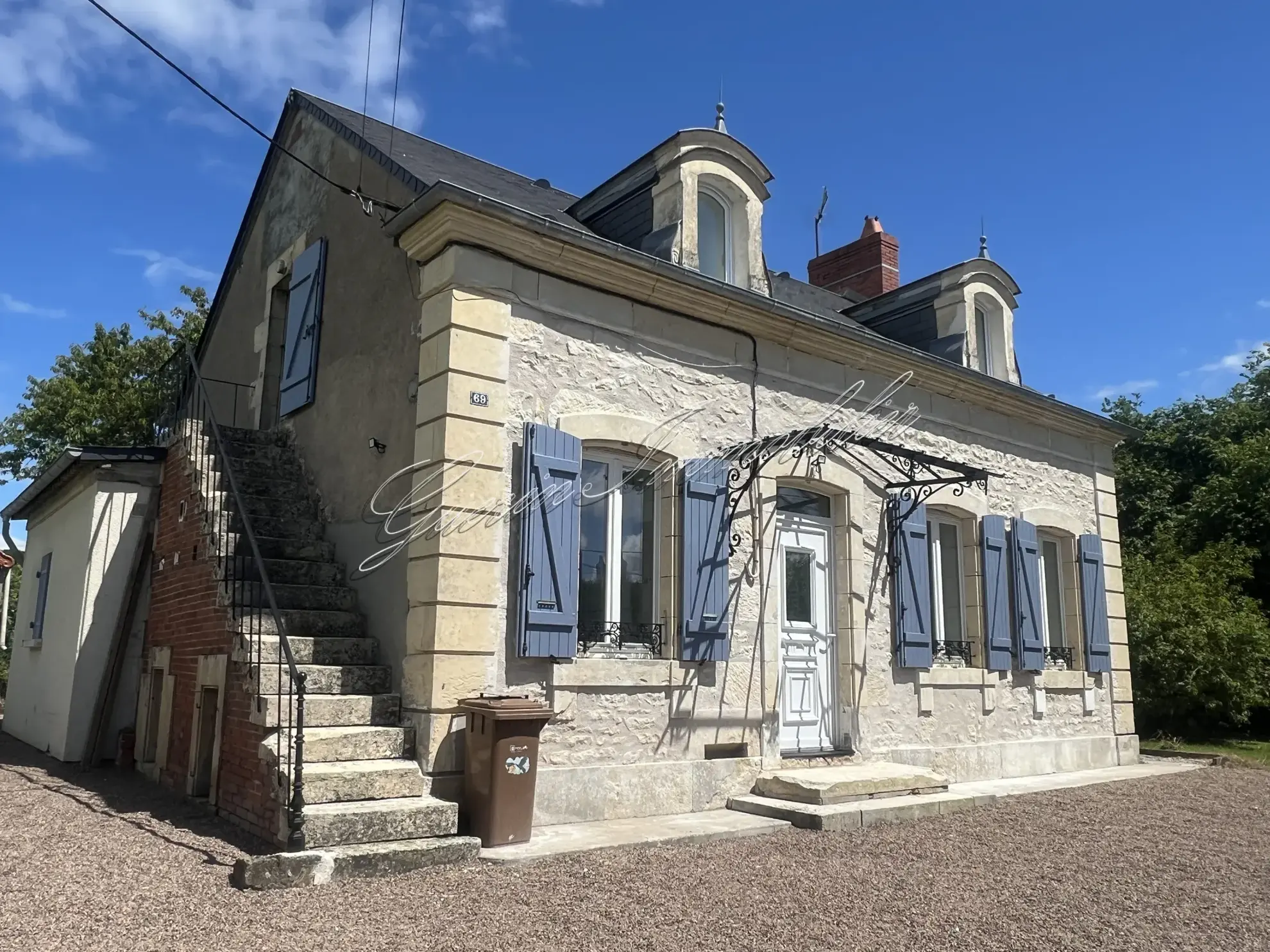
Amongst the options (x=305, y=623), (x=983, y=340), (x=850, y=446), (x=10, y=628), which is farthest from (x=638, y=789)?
(x=10, y=628)

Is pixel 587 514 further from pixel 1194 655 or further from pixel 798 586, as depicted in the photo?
pixel 1194 655

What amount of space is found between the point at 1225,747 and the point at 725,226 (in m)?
9.56

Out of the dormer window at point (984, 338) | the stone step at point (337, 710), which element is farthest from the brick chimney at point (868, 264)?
the stone step at point (337, 710)

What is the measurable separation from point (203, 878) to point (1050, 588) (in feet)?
28.7

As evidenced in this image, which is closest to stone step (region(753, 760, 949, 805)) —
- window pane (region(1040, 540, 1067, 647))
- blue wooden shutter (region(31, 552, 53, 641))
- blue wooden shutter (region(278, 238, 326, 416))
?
window pane (region(1040, 540, 1067, 647))

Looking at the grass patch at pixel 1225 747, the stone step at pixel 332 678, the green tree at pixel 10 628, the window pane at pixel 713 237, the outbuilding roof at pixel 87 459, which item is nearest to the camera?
the stone step at pixel 332 678

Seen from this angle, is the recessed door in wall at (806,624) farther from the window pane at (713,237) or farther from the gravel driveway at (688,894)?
the window pane at (713,237)

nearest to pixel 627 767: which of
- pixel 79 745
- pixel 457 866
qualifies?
pixel 457 866

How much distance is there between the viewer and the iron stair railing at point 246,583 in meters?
4.83

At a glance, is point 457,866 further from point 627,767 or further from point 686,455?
point 686,455

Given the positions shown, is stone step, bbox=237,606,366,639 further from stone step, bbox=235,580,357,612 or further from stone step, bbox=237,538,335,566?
stone step, bbox=237,538,335,566

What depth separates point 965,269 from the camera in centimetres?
999

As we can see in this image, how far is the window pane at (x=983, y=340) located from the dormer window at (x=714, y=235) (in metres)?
3.49

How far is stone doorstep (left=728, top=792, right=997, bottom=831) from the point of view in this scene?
6.06 m
